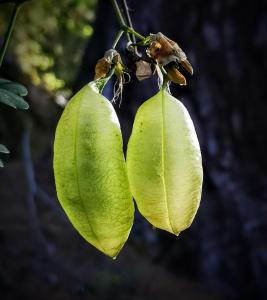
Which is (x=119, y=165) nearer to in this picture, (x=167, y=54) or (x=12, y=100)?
(x=167, y=54)

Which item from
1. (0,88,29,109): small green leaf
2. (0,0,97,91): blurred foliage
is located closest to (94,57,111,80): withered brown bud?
(0,88,29,109): small green leaf

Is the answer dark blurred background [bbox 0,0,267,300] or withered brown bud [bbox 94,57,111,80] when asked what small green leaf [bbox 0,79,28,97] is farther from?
dark blurred background [bbox 0,0,267,300]

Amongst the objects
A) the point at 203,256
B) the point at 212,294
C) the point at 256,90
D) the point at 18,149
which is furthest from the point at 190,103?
the point at 18,149

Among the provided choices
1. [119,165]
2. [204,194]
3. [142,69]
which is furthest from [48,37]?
[119,165]

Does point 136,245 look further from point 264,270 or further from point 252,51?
point 252,51

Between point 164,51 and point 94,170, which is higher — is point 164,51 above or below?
above
